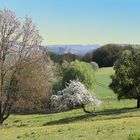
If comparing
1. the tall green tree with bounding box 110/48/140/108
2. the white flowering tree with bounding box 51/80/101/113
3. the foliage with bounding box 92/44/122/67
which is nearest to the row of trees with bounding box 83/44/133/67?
the foliage with bounding box 92/44/122/67

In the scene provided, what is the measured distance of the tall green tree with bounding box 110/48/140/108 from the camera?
198 ft

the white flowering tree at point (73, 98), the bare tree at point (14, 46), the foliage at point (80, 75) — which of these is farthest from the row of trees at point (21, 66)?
the foliage at point (80, 75)

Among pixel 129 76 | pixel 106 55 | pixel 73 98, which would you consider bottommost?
pixel 73 98

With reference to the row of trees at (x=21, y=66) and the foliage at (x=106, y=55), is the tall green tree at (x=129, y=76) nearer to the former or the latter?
the row of trees at (x=21, y=66)

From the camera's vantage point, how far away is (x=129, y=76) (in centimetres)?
6091

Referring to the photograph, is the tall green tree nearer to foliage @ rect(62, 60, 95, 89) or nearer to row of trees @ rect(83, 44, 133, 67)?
foliage @ rect(62, 60, 95, 89)

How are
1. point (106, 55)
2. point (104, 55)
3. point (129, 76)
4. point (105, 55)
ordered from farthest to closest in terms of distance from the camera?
point (104, 55), point (105, 55), point (106, 55), point (129, 76)

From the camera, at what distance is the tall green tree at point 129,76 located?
6050 cm

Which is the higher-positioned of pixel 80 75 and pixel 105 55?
pixel 105 55

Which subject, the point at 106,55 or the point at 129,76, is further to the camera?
the point at 106,55

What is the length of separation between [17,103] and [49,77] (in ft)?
14.8

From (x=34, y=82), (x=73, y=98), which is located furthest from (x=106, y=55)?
(x=34, y=82)

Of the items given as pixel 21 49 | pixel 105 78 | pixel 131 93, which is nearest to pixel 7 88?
pixel 21 49

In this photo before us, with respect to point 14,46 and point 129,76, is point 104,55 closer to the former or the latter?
point 129,76
